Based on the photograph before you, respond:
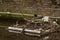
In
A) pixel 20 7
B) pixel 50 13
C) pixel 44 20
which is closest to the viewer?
pixel 44 20

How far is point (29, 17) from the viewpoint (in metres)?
12.9

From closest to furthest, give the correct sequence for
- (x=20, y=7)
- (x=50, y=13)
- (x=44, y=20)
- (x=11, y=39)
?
→ (x=11, y=39), (x=44, y=20), (x=50, y=13), (x=20, y=7)

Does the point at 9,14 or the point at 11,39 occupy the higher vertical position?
the point at 9,14

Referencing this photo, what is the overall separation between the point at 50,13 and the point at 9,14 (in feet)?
9.02

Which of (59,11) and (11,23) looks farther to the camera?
(59,11)

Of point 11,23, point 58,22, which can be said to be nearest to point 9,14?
point 11,23

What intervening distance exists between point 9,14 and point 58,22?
289cm

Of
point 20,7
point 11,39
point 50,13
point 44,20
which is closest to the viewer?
point 11,39

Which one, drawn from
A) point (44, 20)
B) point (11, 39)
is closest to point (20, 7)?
point (44, 20)

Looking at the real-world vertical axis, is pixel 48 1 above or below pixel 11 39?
above

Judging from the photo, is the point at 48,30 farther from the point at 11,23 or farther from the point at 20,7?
the point at 20,7

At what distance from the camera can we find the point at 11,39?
1138cm

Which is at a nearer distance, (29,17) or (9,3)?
(29,17)

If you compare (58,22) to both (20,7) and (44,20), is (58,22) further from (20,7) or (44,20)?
(20,7)
